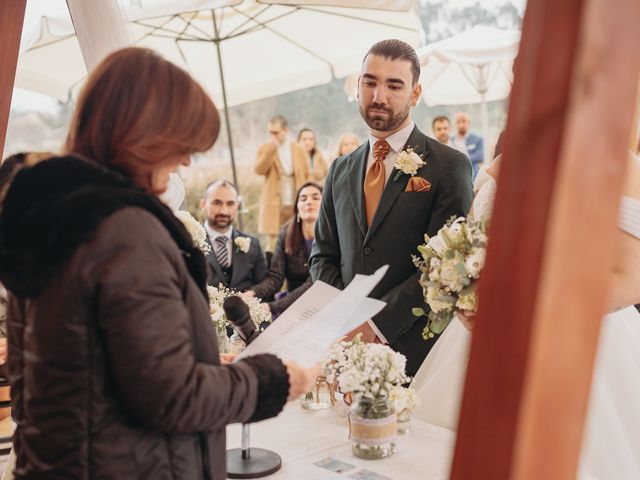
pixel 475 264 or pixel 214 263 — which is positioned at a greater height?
pixel 475 264

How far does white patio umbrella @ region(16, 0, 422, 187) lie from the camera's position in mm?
7176

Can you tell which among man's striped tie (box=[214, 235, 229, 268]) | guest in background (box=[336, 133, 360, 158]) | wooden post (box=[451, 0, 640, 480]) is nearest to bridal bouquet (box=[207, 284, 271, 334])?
wooden post (box=[451, 0, 640, 480])

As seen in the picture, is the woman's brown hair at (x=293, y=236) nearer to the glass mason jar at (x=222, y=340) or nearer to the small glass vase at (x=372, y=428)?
the glass mason jar at (x=222, y=340)

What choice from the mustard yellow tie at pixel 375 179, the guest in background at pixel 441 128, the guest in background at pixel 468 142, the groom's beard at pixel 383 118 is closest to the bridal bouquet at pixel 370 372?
the mustard yellow tie at pixel 375 179

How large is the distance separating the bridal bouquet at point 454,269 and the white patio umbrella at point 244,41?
5.19m

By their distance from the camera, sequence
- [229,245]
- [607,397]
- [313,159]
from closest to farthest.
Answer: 1. [607,397]
2. [229,245]
3. [313,159]

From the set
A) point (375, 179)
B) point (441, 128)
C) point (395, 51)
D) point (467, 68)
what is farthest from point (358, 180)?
point (467, 68)

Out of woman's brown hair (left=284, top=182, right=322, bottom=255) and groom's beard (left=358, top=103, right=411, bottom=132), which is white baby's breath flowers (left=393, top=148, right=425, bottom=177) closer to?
groom's beard (left=358, top=103, right=411, bottom=132)

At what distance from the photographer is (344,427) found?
223cm

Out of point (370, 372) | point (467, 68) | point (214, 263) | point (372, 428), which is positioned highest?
point (467, 68)

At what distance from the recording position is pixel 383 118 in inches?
119

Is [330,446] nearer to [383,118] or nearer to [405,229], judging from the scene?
[405,229]

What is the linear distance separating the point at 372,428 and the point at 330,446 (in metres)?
0.19

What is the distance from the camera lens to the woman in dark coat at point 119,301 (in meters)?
1.17
